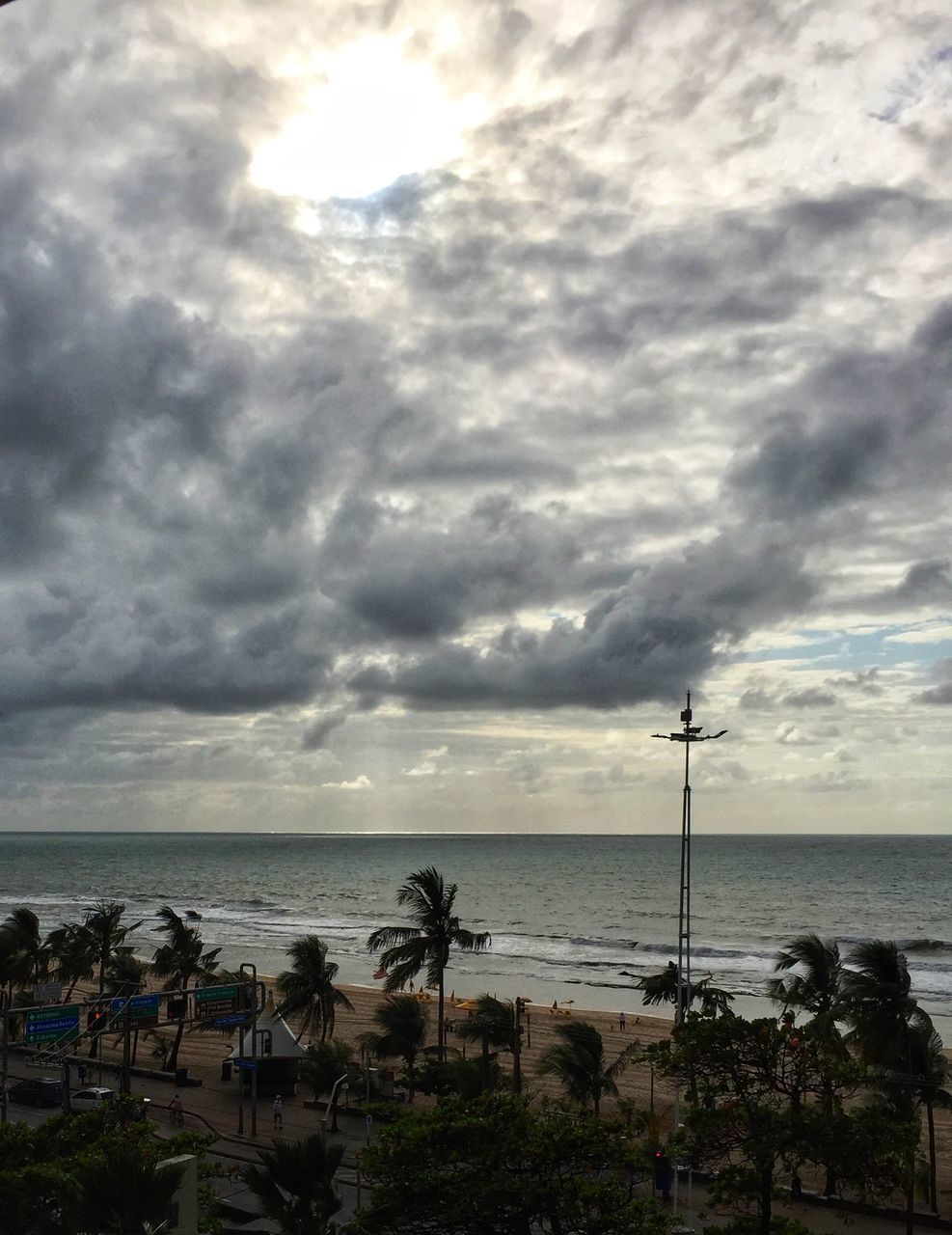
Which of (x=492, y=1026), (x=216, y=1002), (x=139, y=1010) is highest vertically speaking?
(x=216, y=1002)

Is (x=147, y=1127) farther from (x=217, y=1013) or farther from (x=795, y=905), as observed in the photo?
(x=795, y=905)

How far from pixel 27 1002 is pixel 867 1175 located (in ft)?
150

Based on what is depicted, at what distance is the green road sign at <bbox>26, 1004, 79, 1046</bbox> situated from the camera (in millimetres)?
34250

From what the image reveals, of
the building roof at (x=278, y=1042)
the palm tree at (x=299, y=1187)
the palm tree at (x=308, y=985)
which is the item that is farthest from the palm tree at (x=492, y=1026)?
the palm tree at (x=299, y=1187)

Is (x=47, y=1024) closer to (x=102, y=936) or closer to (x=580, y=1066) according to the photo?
(x=102, y=936)

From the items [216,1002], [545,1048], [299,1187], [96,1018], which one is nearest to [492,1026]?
[216,1002]

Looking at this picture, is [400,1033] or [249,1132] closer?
[249,1132]

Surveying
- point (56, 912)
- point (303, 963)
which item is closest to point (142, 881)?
Answer: point (56, 912)

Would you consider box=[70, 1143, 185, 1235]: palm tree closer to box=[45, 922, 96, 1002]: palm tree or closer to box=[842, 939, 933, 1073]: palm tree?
box=[842, 939, 933, 1073]: palm tree

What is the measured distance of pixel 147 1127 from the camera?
20.5 m

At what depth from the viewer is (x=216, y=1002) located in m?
38.2

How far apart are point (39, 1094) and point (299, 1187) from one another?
94.6 feet

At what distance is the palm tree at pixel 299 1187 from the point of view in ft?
51.8

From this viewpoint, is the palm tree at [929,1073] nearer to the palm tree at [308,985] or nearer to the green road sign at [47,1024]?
the palm tree at [308,985]
